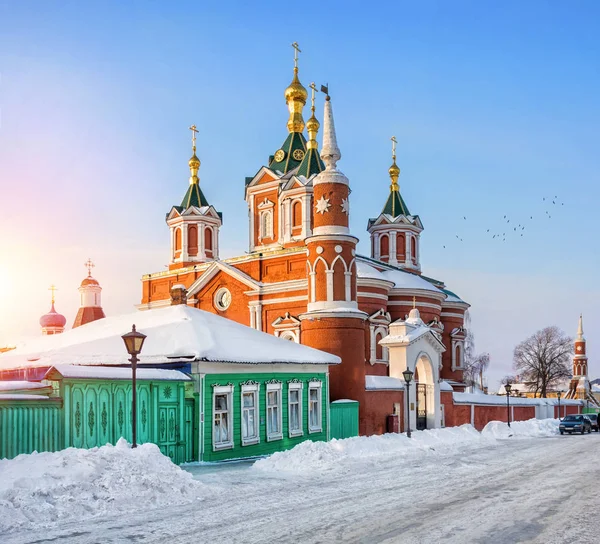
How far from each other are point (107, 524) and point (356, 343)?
17.7m

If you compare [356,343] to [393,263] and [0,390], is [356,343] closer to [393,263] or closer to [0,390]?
[0,390]

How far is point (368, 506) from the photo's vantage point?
12.1 meters

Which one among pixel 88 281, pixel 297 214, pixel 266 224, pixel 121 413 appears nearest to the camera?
pixel 121 413

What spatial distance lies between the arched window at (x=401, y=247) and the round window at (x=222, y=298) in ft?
49.1

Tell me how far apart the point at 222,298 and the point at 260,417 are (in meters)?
22.5

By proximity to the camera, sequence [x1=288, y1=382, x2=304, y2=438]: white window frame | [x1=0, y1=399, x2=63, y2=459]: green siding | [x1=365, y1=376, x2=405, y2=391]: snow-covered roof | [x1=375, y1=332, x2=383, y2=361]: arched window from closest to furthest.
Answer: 1. [x1=0, y1=399, x2=63, y2=459]: green siding
2. [x1=288, y1=382, x2=304, y2=438]: white window frame
3. [x1=365, y1=376, x2=405, y2=391]: snow-covered roof
4. [x1=375, y1=332, x2=383, y2=361]: arched window

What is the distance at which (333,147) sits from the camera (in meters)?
28.9

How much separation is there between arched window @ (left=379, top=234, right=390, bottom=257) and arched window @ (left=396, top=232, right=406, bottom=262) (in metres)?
0.68

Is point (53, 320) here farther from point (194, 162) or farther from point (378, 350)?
point (378, 350)

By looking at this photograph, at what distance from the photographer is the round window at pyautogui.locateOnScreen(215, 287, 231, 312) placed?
4291 centimetres

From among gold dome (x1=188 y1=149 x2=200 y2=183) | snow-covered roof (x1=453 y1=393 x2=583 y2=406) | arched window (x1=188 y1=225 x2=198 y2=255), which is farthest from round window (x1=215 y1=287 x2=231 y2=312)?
snow-covered roof (x1=453 y1=393 x2=583 y2=406)

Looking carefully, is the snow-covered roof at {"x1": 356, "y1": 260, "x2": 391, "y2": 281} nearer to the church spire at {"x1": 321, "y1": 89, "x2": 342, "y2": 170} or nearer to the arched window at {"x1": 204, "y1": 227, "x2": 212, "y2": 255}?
the arched window at {"x1": 204, "y1": 227, "x2": 212, "y2": 255}

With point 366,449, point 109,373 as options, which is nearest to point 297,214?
point 366,449

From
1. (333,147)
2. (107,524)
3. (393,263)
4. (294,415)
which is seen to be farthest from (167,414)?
(393,263)
